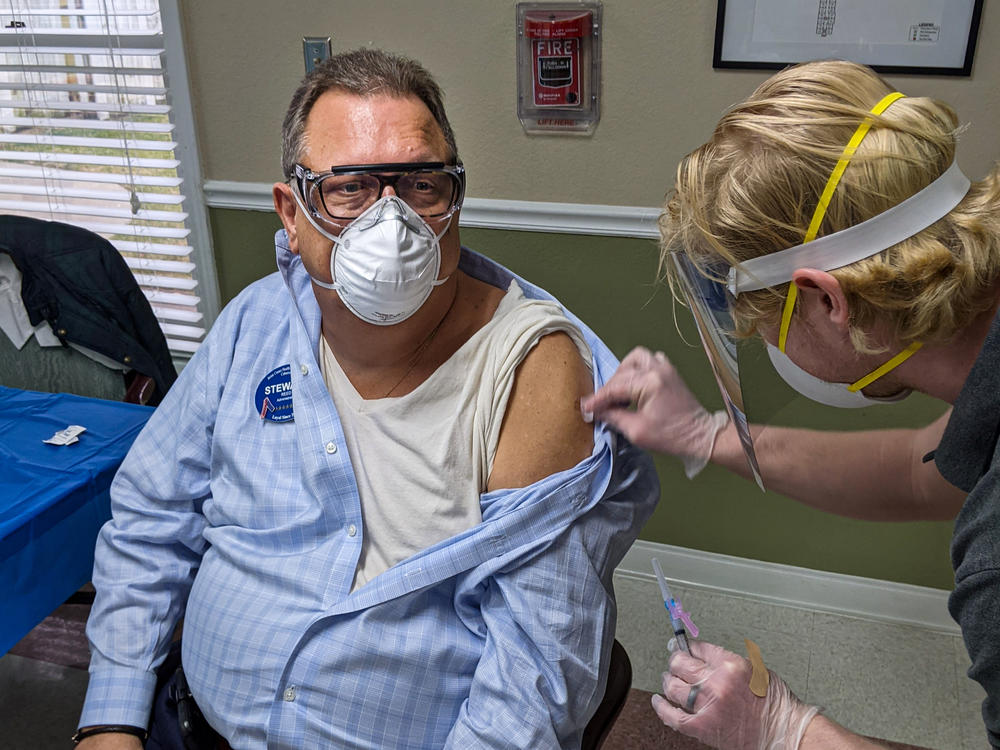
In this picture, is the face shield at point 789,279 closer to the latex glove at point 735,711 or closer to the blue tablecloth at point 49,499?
the latex glove at point 735,711

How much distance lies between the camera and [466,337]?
1.41 metres

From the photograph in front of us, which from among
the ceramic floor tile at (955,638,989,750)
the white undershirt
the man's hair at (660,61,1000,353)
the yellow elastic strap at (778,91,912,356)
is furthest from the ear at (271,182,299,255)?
the ceramic floor tile at (955,638,989,750)

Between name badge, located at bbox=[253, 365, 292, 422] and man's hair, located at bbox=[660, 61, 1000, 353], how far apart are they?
0.75 m

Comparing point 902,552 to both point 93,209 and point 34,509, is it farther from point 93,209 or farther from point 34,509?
point 93,209

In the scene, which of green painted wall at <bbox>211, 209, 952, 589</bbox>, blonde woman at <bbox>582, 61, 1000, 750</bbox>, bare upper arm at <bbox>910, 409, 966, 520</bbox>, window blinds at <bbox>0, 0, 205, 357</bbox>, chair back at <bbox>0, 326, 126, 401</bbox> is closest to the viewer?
blonde woman at <bbox>582, 61, 1000, 750</bbox>

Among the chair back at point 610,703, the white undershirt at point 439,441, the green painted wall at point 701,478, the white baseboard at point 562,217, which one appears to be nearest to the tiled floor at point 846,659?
the green painted wall at point 701,478

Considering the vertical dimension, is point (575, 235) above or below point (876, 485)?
above

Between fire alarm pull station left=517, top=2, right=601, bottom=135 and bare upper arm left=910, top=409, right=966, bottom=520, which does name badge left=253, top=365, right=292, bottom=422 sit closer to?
bare upper arm left=910, top=409, right=966, bottom=520

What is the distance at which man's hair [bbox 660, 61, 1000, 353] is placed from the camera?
0.95m

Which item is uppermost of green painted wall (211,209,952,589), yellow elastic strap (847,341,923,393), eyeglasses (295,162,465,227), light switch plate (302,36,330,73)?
light switch plate (302,36,330,73)

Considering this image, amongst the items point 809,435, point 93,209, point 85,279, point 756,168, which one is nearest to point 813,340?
point 756,168

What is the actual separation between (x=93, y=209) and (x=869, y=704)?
9.07 feet

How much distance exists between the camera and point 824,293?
3.36 ft

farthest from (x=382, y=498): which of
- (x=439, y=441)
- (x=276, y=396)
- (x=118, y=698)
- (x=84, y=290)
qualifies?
(x=84, y=290)
